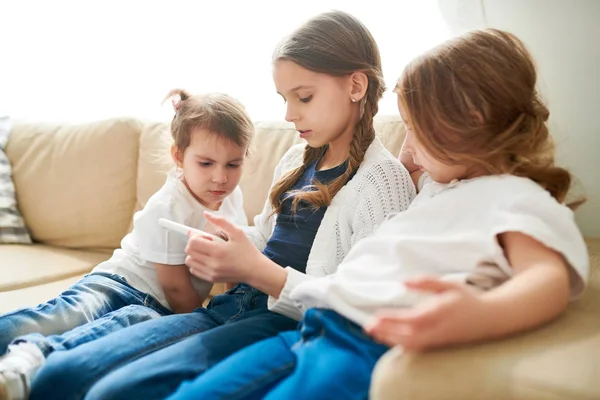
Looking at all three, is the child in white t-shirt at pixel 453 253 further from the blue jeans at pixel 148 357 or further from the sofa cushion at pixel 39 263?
the sofa cushion at pixel 39 263

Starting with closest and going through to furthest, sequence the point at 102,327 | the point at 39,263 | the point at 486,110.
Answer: the point at 486,110, the point at 102,327, the point at 39,263

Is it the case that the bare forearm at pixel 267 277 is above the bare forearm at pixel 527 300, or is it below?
below

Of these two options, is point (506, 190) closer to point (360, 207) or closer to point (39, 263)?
point (360, 207)

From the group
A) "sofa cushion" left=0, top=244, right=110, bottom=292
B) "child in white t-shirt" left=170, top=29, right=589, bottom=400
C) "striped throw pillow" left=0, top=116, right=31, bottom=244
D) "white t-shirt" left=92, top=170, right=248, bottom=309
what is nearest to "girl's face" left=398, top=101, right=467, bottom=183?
"child in white t-shirt" left=170, top=29, right=589, bottom=400

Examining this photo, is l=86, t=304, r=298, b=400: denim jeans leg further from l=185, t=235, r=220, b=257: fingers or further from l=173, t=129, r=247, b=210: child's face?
l=173, t=129, r=247, b=210: child's face

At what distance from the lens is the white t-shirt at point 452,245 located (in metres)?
0.94

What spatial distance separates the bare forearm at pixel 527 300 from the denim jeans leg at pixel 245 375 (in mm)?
344

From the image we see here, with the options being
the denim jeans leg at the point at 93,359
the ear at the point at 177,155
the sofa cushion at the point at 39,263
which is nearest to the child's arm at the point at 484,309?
the denim jeans leg at the point at 93,359

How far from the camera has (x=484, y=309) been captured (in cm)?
83

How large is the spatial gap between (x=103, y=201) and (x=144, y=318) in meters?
0.86

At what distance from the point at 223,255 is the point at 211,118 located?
442 millimetres

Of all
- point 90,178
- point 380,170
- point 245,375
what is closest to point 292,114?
point 380,170

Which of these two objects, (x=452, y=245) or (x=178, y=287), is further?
(x=178, y=287)

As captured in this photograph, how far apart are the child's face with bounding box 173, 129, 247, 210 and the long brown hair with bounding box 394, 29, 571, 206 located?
1.84 ft
